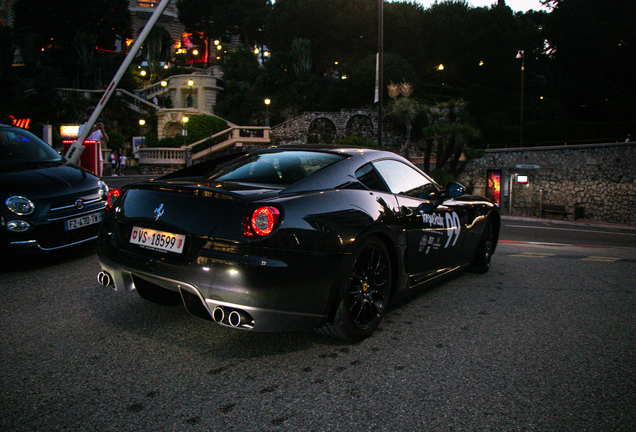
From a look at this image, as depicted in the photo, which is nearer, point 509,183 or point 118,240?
point 118,240

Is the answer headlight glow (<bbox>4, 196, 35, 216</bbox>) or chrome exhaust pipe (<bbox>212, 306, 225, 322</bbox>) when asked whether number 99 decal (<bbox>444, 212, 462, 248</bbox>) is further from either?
headlight glow (<bbox>4, 196, 35, 216</bbox>)

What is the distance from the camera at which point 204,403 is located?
7.41ft

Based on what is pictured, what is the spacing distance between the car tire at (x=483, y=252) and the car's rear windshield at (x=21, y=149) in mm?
5327

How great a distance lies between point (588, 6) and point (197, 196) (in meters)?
64.8

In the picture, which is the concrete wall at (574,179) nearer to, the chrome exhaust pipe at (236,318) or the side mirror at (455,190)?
the side mirror at (455,190)

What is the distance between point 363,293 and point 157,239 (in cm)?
137

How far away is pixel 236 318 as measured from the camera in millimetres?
2594

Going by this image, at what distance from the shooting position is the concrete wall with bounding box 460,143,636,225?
1320 inches

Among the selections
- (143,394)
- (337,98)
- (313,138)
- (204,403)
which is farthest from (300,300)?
(337,98)

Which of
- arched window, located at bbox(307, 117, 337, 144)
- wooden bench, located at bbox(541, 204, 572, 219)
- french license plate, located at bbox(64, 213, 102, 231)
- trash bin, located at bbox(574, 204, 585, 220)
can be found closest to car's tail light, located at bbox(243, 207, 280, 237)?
french license plate, located at bbox(64, 213, 102, 231)

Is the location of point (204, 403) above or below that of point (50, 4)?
below

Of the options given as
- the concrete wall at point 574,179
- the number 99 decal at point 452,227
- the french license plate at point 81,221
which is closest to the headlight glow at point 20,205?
the french license plate at point 81,221

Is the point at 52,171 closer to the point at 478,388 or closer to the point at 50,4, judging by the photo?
the point at 478,388

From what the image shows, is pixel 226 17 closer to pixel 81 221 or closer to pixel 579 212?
pixel 579 212
